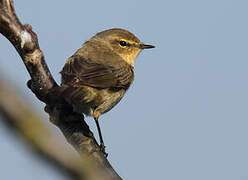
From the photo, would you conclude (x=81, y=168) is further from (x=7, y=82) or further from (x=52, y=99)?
(x=52, y=99)

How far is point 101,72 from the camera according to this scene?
671 centimetres

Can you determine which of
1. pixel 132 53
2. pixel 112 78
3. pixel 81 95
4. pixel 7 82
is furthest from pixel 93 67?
pixel 7 82

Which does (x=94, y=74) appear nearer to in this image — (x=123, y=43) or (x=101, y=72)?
(x=101, y=72)

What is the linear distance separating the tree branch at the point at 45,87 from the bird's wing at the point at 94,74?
168 centimetres

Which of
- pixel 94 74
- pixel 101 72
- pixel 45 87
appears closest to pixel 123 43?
pixel 101 72

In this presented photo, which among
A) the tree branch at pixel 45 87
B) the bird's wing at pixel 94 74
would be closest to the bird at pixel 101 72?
the bird's wing at pixel 94 74

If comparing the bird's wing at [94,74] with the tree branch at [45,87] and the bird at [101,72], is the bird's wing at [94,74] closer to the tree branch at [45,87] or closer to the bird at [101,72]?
the bird at [101,72]

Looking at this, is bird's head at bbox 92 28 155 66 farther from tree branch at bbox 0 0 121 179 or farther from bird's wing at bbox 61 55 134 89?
tree branch at bbox 0 0 121 179

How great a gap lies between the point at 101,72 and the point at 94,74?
1.01ft

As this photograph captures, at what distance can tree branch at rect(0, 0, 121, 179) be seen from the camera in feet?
9.14

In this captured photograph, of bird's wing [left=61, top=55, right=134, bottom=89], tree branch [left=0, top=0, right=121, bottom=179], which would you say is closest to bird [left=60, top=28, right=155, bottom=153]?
bird's wing [left=61, top=55, right=134, bottom=89]

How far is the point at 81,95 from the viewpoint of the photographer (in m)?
5.79

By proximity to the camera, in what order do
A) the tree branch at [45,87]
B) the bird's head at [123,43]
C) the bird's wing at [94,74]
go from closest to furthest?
the tree branch at [45,87] → the bird's wing at [94,74] → the bird's head at [123,43]

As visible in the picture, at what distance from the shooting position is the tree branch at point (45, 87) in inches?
110
